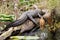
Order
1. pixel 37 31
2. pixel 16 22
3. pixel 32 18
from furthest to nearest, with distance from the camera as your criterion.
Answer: pixel 32 18, pixel 16 22, pixel 37 31

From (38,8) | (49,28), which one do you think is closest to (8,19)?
(38,8)

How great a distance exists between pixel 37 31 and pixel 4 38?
843 mm

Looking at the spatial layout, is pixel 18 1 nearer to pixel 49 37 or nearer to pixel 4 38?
pixel 4 38

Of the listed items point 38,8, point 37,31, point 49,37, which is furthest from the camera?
point 38,8

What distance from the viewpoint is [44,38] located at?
3.92 metres

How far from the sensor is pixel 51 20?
144 inches

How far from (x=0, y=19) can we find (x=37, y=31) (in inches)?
54.4

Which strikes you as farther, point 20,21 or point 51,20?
point 20,21

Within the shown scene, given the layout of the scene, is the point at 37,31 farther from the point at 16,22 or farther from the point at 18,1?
the point at 18,1

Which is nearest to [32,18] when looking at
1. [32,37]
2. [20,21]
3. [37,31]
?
[20,21]

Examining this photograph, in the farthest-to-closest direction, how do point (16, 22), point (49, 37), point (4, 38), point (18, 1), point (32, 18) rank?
1. point (18, 1)
2. point (32, 18)
3. point (16, 22)
4. point (4, 38)
5. point (49, 37)

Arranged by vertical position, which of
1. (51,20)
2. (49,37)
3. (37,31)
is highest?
(51,20)

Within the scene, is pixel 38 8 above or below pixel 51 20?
below

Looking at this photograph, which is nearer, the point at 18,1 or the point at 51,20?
the point at 51,20
